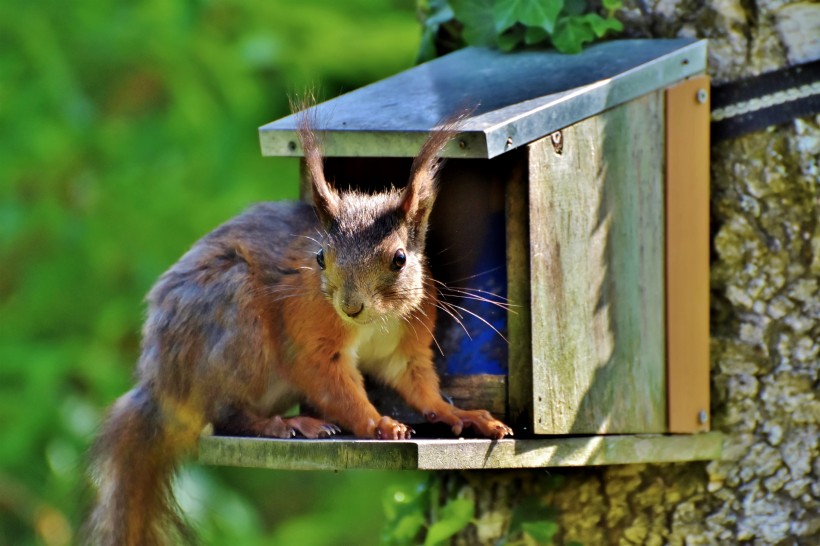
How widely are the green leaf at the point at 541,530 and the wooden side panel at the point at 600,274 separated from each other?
363mm

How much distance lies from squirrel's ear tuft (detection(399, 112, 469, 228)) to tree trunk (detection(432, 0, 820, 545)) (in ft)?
2.43

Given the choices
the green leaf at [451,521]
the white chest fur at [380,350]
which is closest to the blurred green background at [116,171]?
the green leaf at [451,521]

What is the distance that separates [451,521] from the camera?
304 centimetres

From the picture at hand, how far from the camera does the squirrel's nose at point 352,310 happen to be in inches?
100

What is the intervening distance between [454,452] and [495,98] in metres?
0.80

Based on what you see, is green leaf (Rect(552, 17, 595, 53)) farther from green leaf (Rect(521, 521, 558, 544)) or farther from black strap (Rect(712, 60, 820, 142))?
green leaf (Rect(521, 521, 558, 544))

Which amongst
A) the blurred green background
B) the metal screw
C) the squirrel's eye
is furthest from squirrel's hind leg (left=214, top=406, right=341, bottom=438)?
the blurred green background

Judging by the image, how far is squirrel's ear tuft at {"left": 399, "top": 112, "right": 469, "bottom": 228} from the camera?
2488 millimetres

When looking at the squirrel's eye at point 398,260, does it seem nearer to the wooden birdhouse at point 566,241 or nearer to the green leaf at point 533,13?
the wooden birdhouse at point 566,241

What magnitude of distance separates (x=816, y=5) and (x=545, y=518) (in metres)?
1.39

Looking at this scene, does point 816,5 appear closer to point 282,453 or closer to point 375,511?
point 282,453

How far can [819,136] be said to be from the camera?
9.52 ft

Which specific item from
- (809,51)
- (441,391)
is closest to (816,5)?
(809,51)

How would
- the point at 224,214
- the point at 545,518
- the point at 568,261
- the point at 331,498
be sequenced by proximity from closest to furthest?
the point at 568,261 < the point at 545,518 < the point at 224,214 < the point at 331,498
